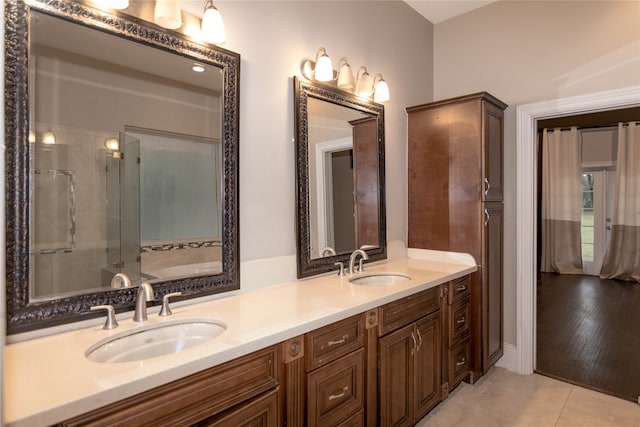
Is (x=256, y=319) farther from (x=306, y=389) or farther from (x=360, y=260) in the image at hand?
(x=360, y=260)

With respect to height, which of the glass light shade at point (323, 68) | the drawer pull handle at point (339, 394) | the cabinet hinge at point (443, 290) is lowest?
the drawer pull handle at point (339, 394)

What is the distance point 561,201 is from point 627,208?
0.90 m

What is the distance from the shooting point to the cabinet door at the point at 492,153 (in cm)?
258

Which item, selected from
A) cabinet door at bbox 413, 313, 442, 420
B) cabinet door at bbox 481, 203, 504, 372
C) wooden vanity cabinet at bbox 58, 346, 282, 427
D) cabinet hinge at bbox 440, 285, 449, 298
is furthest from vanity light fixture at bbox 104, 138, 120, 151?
cabinet door at bbox 481, 203, 504, 372

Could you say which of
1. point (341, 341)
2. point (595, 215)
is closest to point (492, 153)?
point (341, 341)

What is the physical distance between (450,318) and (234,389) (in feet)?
5.40

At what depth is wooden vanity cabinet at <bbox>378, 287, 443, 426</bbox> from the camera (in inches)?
70.9

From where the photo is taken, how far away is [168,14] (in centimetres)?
143

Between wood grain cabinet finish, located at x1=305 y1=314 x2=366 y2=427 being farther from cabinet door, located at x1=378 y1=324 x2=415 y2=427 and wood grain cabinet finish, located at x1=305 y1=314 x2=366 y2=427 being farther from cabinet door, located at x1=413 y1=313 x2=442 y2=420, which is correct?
cabinet door, located at x1=413 y1=313 x2=442 y2=420

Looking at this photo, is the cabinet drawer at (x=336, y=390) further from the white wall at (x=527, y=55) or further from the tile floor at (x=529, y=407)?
the white wall at (x=527, y=55)

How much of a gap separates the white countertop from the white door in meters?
5.95

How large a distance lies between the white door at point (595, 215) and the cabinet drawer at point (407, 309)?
18.6 feet

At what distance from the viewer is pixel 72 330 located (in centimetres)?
127

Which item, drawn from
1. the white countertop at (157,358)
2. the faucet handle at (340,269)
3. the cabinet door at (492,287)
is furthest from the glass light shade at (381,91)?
the white countertop at (157,358)
